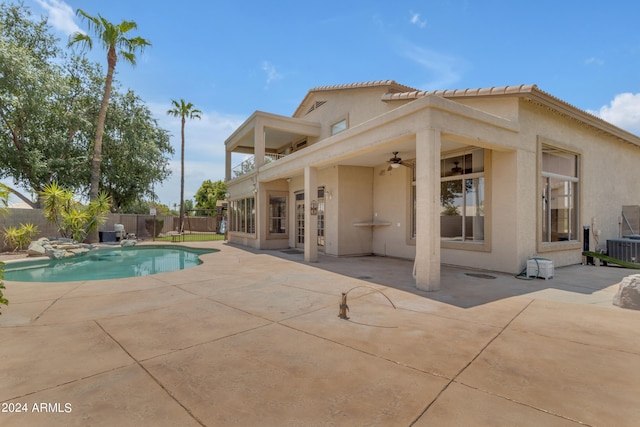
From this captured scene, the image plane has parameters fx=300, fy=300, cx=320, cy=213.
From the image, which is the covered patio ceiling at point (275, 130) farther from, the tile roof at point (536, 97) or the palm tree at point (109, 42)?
the palm tree at point (109, 42)

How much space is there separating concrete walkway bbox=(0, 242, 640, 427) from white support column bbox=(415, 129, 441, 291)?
0.54m

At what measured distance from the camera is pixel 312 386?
8.91 feet

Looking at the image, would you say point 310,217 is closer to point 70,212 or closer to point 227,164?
point 227,164

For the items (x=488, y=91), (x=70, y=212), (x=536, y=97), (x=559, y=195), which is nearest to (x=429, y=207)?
(x=488, y=91)

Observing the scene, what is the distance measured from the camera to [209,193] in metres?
47.7

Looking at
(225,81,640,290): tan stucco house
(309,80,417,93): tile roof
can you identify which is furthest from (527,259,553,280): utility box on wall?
(309,80,417,93): tile roof

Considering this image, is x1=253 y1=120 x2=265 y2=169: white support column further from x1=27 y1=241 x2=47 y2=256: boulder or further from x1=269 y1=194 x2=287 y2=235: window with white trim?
x1=27 y1=241 x2=47 y2=256: boulder

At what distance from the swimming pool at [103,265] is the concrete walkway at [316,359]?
12.2 ft

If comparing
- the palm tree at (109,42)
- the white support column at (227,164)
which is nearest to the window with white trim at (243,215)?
the white support column at (227,164)

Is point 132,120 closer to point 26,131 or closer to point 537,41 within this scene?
point 26,131

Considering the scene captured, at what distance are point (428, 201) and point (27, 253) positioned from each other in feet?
56.3

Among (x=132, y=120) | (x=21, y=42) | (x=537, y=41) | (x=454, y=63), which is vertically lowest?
(x=454, y=63)

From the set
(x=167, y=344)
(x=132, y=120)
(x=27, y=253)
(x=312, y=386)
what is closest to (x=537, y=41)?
(x=312, y=386)

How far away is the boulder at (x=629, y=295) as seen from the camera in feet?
17.0
